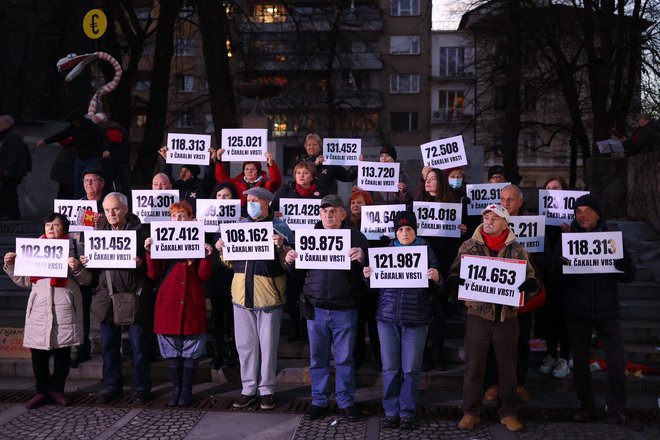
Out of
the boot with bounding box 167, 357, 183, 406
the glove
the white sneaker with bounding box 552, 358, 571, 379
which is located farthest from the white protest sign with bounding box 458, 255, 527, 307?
the boot with bounding box 167, 357, 183, 406

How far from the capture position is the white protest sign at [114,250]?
21.8 ft

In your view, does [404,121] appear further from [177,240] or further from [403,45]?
[177,240]

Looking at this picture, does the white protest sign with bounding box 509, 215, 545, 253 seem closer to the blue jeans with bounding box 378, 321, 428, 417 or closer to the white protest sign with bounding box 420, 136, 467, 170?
the blue jeans with bounding box 378, 321, 428, 417

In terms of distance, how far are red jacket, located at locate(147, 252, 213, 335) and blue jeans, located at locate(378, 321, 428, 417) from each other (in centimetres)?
187

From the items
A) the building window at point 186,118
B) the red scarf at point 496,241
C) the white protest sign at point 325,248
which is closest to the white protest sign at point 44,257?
the white protest sign at point 325,248

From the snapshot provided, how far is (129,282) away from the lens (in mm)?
6754

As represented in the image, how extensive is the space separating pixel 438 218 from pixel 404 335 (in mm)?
1761

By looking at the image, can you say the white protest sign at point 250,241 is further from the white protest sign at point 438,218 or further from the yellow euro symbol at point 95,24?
the yellow euro symbol at point 95,24

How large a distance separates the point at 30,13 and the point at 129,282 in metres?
9.57

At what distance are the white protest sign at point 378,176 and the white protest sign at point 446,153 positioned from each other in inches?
19.0

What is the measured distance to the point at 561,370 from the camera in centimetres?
716

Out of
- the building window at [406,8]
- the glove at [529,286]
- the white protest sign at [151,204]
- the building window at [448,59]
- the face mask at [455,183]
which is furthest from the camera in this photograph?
the building window at [448,59]

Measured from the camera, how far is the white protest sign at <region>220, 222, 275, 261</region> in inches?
258

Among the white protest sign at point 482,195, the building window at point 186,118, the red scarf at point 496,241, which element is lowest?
the red scarf at point 496,241
